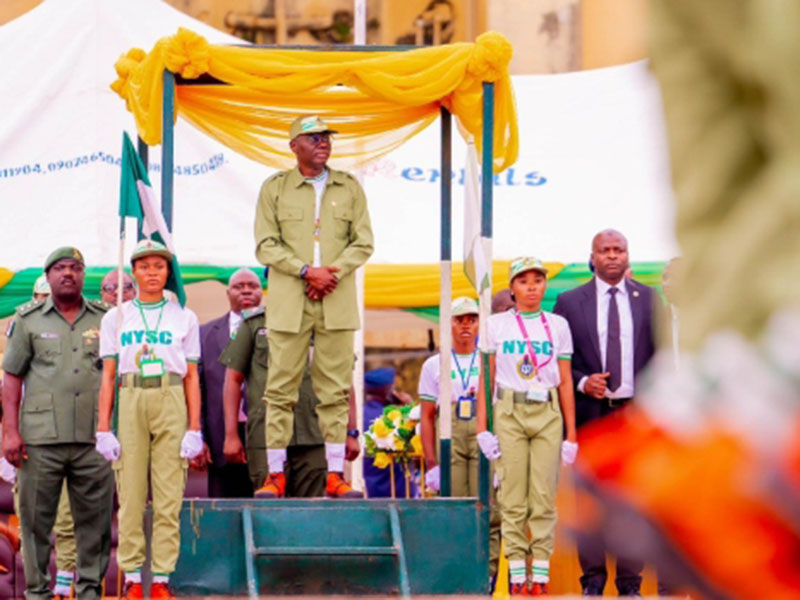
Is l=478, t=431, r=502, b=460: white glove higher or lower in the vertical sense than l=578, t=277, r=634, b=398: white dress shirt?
lower

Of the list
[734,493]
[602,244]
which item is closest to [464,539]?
[602,244]

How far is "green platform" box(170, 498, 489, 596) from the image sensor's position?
8195mm

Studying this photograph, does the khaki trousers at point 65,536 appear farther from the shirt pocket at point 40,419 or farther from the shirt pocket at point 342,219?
the shirt pocket at point 342,219

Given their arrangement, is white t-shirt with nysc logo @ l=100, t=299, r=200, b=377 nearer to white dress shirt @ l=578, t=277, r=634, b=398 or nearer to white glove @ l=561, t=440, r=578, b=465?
white glove @ l=561, t=440, r=578, b=465

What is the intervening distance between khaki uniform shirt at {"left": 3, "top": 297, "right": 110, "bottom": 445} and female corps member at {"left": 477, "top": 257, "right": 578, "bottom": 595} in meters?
2.23

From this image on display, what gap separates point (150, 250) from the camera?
7984mm

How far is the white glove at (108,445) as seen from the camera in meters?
Result: 7.81

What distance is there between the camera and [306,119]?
8.48 m

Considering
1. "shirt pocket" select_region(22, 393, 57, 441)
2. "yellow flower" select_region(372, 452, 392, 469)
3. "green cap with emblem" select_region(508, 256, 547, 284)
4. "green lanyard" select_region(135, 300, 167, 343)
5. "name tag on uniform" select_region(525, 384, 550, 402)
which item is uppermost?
"green cap with emblem" select_region(508, 256, 547, 284)

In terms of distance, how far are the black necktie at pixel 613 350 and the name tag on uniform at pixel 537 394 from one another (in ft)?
1.29

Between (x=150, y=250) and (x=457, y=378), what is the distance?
7.43 ft

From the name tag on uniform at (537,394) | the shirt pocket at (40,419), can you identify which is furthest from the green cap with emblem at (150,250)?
Answer: the name tag on uniform at (537,394)

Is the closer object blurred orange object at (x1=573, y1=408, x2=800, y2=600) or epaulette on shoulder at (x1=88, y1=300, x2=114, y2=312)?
blurred orange object at (x1=573, y1=408, x2=800, y2=600)

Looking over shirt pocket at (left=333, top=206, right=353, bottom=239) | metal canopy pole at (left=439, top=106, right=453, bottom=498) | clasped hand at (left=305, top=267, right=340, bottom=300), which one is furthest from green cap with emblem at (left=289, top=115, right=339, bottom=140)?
metal canopy pole at (left=439, top=106, right=453, bottom=498)
